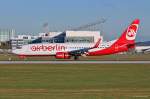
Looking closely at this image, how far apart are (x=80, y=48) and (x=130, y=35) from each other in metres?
9.64

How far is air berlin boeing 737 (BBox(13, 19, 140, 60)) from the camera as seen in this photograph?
9856cm

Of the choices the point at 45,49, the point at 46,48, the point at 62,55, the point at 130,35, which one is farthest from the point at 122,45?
the point at 45,49

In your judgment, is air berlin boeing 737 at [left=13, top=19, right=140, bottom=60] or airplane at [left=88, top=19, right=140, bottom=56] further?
airplane at [left=88, top=19, right=140, bottom=56]

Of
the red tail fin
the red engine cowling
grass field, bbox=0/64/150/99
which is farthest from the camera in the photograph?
the red tail fin

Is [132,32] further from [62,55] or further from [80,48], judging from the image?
[62,55]

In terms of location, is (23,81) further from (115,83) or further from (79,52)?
(79,52)

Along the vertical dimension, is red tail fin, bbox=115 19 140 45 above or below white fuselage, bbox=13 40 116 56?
above

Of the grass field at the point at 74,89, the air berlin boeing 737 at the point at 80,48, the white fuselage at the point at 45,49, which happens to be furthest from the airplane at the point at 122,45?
the grass field at the point at 74,89

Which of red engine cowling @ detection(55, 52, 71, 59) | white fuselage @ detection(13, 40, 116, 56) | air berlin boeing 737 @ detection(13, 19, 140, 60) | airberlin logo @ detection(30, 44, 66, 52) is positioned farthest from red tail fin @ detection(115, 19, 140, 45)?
airberlin logo @ detection(30, 44, 66, 52)

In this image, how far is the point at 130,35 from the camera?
10175 cm

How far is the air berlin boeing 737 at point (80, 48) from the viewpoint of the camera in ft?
323

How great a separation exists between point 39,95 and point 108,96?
3670mm

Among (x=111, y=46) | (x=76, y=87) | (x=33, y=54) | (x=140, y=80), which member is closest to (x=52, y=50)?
(x=33, y=54)

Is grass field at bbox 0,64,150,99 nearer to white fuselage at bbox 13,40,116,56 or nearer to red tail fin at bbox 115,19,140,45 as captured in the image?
A: white fuselage at bbox 13,40,116,56
